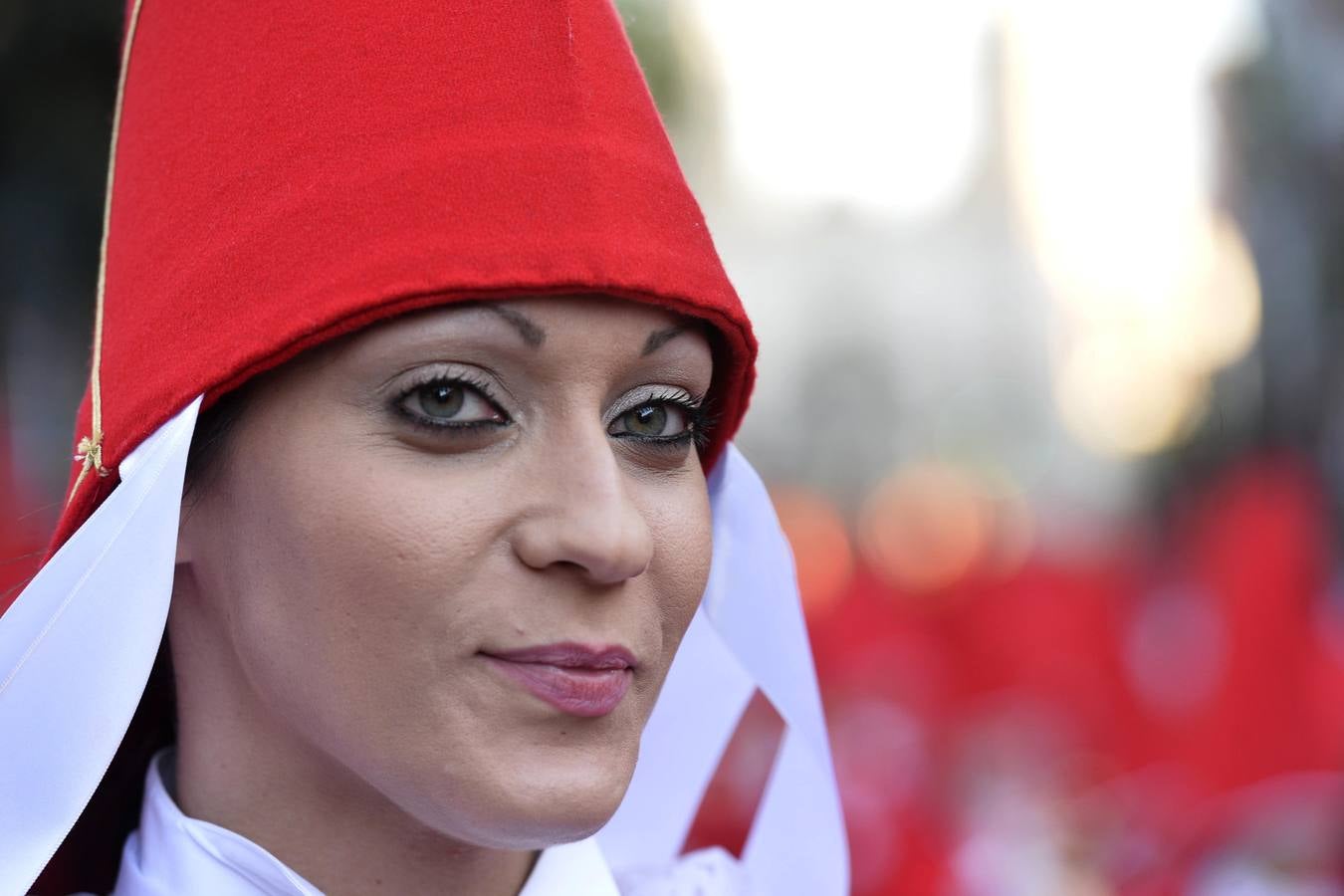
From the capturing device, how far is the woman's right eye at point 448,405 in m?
2.15

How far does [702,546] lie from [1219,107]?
15558 mm

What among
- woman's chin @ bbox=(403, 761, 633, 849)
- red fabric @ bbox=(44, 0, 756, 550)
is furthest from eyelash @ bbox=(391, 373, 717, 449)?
woman's chin @ bbox=(403, 761, 633, 849)

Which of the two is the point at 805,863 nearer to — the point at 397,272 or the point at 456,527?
the point at 456,527

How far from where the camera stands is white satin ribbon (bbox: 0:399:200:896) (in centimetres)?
221

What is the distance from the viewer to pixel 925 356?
4916 centimetres

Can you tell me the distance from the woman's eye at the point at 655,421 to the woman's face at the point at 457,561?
93mm

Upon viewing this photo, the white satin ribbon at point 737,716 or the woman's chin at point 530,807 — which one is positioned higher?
the white satin ribbon at point 737,716

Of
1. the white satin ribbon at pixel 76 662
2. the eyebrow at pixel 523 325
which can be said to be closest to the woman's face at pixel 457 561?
the eyebrow at pixel 523 325

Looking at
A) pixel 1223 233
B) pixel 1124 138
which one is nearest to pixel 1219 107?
pixel 1223 233

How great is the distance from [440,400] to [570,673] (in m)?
0.37

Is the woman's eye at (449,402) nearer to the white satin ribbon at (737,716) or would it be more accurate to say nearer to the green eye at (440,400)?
the green eye at (440,400)

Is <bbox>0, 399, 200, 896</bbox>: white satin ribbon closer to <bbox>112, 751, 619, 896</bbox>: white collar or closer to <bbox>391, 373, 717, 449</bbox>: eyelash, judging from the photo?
<bbox>112, 751, 619, 896</bbox>: white collar

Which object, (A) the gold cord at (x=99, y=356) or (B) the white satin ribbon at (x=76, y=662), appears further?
(A) the gold cord at (x=99, y=356)

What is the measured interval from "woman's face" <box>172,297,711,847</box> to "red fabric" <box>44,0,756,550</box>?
0.23ft
